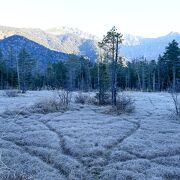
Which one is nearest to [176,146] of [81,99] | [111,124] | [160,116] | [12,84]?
[111,124]

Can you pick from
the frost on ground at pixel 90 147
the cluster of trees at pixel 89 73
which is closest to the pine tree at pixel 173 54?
the cluster of trees at pixel 89 73

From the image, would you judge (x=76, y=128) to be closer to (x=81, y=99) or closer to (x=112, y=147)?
(x=112, y=147)

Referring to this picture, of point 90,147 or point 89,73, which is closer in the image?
point 90,147

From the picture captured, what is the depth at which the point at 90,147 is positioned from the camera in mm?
13227

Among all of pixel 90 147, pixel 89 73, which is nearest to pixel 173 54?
pixel 89 73

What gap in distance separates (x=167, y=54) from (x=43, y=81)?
3328 cm

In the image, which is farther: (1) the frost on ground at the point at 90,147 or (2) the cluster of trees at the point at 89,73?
(2) the cluster of trees at the point at 89,73

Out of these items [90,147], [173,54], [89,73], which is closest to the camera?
[90,147]

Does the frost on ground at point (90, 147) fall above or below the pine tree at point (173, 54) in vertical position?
below

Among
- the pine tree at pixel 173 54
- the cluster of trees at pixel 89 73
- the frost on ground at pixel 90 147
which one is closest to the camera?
the frost on ground at pixel 90 147

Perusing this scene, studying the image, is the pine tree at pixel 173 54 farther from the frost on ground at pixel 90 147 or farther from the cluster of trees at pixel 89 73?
the frost on ground at pixel 90 147

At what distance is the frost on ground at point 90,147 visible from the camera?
10.5 metres

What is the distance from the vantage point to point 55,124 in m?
18.4

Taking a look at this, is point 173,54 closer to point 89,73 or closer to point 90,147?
point 89,73
